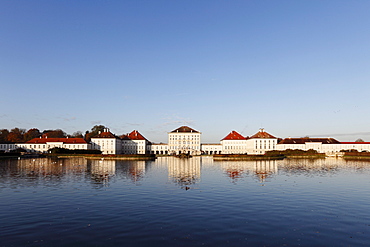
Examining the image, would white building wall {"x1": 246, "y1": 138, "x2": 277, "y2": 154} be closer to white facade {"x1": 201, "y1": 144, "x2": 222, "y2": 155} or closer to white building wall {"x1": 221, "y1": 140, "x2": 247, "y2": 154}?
white building wall {"x1": 221, "y1": 140, "x2": 247, "y2": 154}

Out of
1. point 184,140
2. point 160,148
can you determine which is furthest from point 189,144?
point 160,148

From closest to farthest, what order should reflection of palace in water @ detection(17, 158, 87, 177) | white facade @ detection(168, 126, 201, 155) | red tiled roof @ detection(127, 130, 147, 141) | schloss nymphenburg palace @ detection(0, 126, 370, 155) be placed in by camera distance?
reflection of palace in water @ detection(17, 158, 87, 177), schloss nymphenburg palace @ detection(0, 126, 370, 155), white facade @ detection(168, 126, 201, 155), red tiled roof @ detection(127, 130, 147, 141)

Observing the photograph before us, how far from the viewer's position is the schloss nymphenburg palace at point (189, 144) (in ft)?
413

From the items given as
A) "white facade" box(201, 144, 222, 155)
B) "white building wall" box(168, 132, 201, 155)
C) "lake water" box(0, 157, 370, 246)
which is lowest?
"white facade" box(201, 144, 222, 155)

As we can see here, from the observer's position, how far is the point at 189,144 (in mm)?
134750

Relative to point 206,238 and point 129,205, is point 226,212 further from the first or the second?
point 129,205

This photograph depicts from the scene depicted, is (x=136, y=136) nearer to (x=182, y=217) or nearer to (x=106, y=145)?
(x=106, y=145)

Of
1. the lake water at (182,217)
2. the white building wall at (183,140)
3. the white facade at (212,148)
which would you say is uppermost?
the white building wall at (183,140)

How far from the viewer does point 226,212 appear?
16.3 metres

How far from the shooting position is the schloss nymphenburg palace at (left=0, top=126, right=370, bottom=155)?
4958 inches

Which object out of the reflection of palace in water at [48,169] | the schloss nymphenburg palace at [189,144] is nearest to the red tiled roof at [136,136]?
the schloss nymphenburg palace at [189,144]

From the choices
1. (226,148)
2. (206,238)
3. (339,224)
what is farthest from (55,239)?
(226,148)

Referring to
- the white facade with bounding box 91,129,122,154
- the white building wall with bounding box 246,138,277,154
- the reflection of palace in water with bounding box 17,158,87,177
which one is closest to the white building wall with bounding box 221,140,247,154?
the white building wall with bounding box 246,138,277,154

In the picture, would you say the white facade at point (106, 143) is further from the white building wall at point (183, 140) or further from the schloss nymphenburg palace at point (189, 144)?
the white building wall at point (183, 140)
